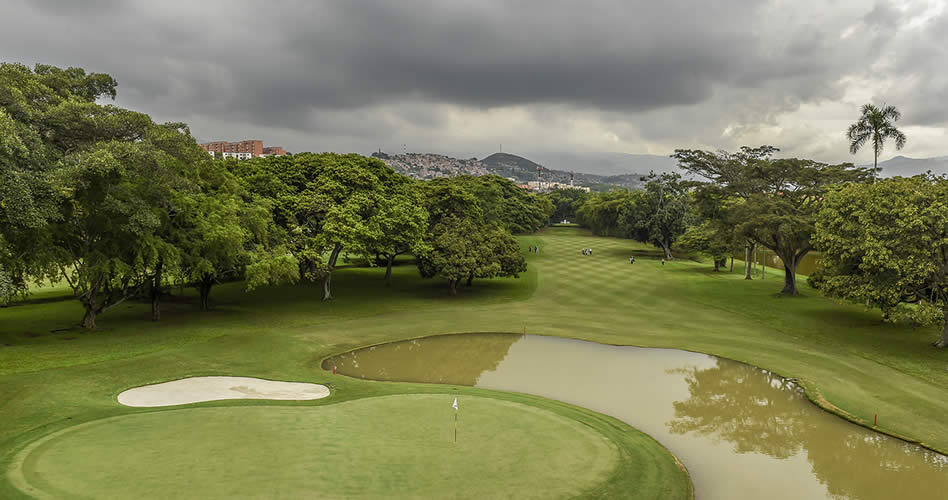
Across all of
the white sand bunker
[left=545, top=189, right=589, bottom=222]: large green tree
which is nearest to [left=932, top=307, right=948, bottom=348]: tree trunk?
the white sand bunker

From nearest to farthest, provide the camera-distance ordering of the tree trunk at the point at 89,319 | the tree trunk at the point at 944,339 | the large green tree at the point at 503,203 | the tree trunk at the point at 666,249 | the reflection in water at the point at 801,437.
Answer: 1. the reflection in water at the point at 801,437
2. the tree trunk at the point at 944,339
3. the tree trunk at the point at 89,319
4. the large green tree at the point at 503,203
5. the tree trunk at the point at 666,249

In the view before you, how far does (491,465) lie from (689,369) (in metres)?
16.6

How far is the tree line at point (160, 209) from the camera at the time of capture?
22094mm

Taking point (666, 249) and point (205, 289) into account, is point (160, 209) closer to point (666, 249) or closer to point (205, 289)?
point (205, 289)

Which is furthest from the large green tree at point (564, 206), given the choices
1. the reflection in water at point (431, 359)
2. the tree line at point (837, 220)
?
the reflection in water at point (431, 359)

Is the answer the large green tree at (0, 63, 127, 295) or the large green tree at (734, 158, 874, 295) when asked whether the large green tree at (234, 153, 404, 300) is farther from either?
the large green tree at (734, 158, 874, 295)

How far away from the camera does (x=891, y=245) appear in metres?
27.5

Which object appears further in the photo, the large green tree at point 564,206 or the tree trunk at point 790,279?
the large green tree at point 564,206

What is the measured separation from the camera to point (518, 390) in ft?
73.7

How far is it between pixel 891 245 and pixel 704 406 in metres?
15.9

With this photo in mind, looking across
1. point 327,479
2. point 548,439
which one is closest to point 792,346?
point 548,439

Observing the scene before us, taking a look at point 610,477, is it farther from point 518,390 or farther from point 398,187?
point 398,187

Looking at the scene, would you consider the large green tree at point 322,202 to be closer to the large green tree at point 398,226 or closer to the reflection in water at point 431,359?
the large green tree at point 398,226

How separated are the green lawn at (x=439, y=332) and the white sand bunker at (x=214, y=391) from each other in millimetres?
727
